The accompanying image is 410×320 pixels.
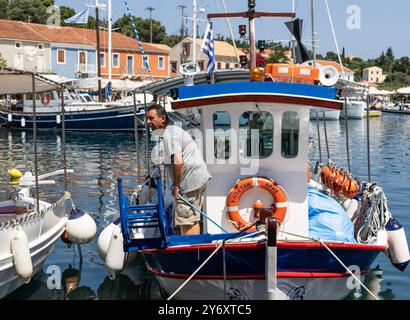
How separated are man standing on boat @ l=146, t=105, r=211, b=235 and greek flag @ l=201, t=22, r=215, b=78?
8.49ft

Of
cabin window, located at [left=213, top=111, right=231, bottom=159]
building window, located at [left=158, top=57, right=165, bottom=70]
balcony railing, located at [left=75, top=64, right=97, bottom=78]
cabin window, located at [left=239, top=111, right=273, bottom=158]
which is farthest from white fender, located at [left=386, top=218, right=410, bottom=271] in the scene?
building window, located at [left=158, top=57, right=165, bottom=70]

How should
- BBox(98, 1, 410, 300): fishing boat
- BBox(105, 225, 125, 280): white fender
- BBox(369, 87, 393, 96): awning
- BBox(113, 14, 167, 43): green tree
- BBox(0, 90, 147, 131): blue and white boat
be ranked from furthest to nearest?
BBox(113, 14, 167, 43): green tree < BBox(0, 90, 147, 131): blue and white boat < BBox(369, 87, 393, 96): awning < BBox(105, 225, 125, 280): white fender < BBox(98, 1, 410, 300): fishing boat

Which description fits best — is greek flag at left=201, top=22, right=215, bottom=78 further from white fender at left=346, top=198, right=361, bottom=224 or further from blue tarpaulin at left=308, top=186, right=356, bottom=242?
white fender at left=346, top=198, right=361, bottom=224

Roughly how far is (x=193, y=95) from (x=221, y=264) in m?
2.04

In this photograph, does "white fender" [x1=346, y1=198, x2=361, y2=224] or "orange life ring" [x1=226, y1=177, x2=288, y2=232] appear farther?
"white fender" [x1=346, y1=198, x2=361, y2=224]

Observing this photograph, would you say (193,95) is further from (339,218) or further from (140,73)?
(140,73)

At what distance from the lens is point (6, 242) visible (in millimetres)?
7930

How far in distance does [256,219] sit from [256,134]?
1055mm

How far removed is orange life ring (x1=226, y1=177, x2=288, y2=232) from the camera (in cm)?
773

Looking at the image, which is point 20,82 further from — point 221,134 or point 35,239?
point 221,134

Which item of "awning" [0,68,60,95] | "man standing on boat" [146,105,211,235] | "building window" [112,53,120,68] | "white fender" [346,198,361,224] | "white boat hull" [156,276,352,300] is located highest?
"building window" [112,53,120,68]

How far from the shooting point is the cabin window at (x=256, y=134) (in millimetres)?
7848

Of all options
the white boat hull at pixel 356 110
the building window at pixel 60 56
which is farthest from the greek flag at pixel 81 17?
the white boat hull at pixel 356 110
